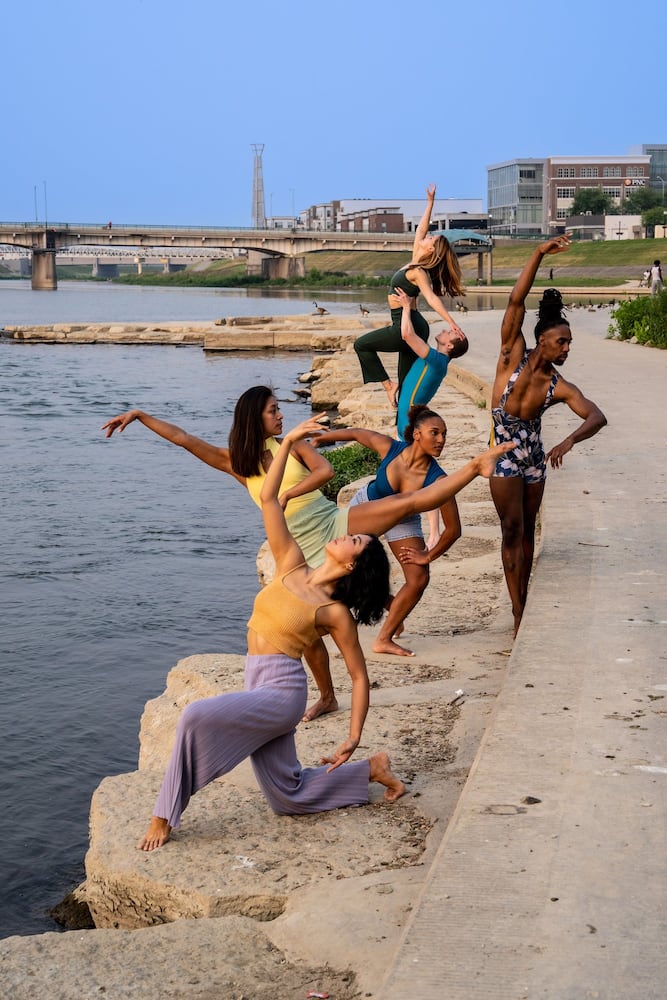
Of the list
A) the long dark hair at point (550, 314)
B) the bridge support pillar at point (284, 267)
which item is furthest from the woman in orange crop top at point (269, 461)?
the bridge support pillar at point (284, 267)

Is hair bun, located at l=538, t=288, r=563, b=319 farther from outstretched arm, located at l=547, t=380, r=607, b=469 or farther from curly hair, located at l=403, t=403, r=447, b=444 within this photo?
curly hair, located at l=403, t=403, r=447, b=444

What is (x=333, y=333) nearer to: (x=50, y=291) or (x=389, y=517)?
(x=389, y=517)

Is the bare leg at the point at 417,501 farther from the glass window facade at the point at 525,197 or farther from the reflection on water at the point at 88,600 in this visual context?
the glass window facade at the point at 525,197

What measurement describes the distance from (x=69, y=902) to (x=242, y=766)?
0.87m

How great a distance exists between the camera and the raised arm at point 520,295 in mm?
6652

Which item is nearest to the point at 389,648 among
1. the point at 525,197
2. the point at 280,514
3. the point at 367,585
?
the point at 280,514

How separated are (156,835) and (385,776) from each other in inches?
33.5

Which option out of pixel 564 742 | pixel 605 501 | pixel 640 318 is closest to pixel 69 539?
pixel 605 501

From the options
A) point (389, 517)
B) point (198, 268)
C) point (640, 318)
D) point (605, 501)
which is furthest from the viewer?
point (198, 268)

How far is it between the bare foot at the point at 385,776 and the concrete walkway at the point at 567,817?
15.9 inches

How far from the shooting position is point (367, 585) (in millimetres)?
4695

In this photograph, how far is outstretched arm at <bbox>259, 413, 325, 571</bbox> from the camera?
16.1ft

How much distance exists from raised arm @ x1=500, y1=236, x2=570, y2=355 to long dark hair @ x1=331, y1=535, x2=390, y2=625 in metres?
2.23

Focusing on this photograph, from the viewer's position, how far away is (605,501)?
348 inches
